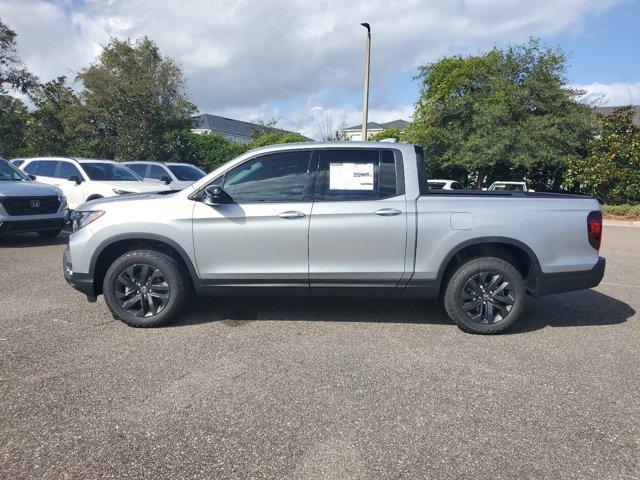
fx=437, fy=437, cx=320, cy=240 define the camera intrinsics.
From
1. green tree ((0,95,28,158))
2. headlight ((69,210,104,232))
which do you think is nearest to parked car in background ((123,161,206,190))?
headlight ((69,210,104,232))

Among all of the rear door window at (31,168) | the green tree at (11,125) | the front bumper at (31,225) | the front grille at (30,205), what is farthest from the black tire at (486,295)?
the green tree at (11,125)

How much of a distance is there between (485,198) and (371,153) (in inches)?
46.6

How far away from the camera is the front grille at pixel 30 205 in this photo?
8184mm

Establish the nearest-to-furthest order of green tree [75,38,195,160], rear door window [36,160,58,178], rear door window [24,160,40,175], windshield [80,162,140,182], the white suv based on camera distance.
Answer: the white suv, windshield [80,162,140,182], rear door window [36,160,58,178], rear door window [24,160,40,175], green tree [75,38,195,160]

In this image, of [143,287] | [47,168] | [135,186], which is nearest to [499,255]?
[143,287]

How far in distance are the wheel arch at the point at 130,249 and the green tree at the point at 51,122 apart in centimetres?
2531

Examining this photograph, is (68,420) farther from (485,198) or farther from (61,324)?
(485,198)

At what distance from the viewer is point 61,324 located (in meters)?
4.41

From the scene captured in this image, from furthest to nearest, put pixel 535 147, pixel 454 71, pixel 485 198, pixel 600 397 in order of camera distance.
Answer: pixel 454 71
pixel 535 147
pixel 485 198
pixel 600 397

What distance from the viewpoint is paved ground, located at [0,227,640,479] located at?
93.8 inches

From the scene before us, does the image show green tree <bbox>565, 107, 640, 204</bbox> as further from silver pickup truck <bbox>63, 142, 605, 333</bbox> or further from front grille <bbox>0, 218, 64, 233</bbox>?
front grille <bbox>0, 218, 64, 233</bbox>

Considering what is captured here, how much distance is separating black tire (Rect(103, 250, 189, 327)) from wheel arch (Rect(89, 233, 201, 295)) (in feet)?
0.28

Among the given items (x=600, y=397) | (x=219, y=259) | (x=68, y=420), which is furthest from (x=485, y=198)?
(x=68, y=420)

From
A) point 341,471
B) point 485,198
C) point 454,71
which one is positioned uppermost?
point 454,71
